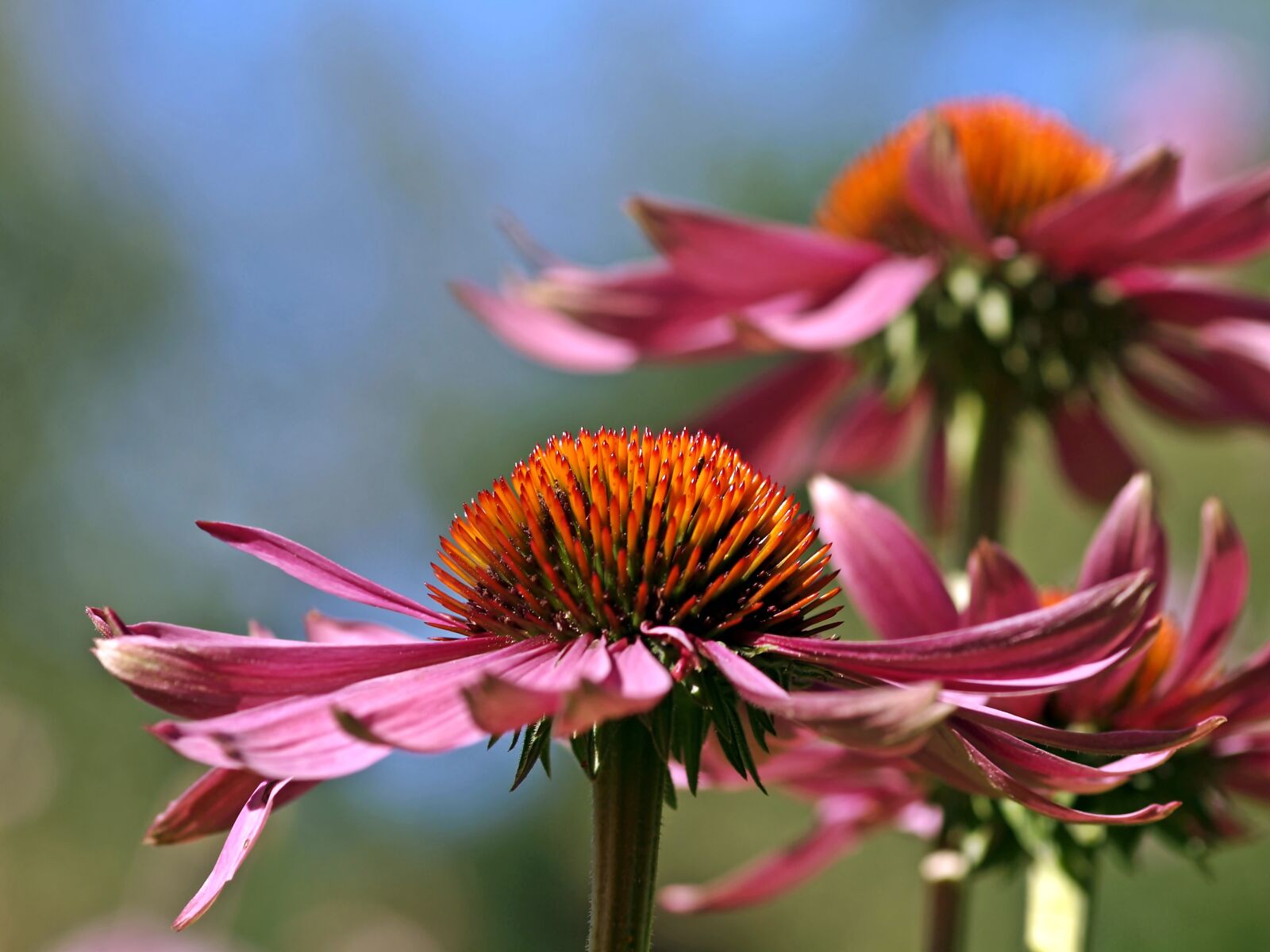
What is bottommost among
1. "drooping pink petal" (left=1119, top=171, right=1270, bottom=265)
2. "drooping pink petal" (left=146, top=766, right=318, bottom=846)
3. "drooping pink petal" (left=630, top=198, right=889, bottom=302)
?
"drooping pink petal" (left=146, top=766, right=318, bottom=846)

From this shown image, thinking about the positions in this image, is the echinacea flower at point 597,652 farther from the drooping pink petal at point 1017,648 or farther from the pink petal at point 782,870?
the pink petal at point 782,870

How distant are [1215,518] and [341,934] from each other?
2192 mm

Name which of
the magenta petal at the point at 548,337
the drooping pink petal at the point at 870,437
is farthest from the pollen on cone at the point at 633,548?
the drooping pink petal at the point at 870,437

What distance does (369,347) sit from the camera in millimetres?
6469

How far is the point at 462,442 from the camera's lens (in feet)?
20.6

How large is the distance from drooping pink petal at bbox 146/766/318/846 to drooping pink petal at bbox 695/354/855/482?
0.77 meters

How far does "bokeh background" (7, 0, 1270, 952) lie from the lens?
4629 mm

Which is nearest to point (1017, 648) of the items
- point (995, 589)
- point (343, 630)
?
point (995, 589)

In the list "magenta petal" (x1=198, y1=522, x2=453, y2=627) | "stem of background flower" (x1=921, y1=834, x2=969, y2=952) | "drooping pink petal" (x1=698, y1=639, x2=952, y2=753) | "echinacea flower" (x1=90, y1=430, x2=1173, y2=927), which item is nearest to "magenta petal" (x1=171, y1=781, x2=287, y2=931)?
"echinacea flower" (x1=90, y1=430, x2=1173, y2=927)

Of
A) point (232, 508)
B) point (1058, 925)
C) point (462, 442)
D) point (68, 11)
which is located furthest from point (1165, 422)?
point (68, 11)

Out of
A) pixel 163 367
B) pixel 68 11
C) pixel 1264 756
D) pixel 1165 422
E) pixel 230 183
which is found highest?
pixel 68 11

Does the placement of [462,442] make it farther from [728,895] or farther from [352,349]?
[728,895]

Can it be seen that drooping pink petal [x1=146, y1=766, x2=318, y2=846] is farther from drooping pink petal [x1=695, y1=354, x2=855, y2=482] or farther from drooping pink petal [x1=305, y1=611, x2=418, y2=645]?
drooping pink petal [x1=695, y1=354, x2=855, y2=482]

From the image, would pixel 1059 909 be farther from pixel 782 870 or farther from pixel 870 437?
pixel 870 437
